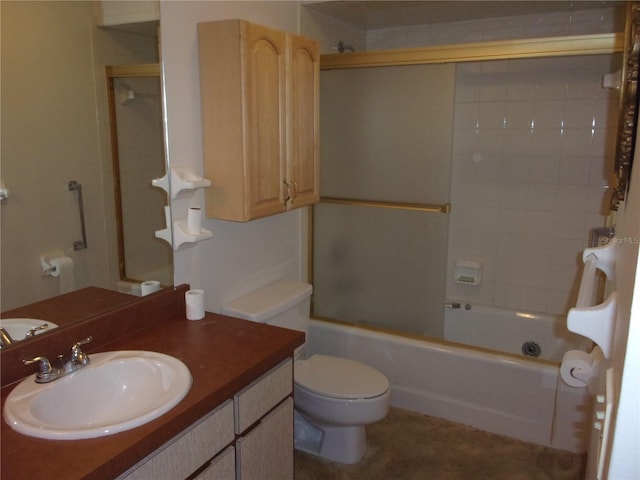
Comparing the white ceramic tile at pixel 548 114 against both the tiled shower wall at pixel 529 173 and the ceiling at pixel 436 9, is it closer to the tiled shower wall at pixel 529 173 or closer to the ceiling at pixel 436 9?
the tiled shower wall at pixel 529 173

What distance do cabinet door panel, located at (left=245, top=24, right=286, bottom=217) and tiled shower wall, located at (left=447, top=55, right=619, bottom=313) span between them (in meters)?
1.50

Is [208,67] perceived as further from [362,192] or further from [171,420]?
[171,420]

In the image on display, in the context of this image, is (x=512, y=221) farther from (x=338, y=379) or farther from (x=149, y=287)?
(x=149, y=287)

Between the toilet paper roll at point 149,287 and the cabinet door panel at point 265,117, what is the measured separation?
1.58ft

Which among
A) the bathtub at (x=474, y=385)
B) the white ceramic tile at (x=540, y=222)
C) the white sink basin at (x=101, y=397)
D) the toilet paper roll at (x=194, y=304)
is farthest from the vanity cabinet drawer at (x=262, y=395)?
the white ceramic tile at (x=540, y=222)

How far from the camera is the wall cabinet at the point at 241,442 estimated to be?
4.55ft

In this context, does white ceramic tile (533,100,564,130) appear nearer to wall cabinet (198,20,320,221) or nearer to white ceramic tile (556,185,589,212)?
white ceramic tile (556,185,589,212)

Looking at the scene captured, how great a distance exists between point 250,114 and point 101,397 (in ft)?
3.87

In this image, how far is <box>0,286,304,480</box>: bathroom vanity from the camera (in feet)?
3.96

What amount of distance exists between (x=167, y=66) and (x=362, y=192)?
133 cm

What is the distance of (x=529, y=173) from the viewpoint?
3.24 metres

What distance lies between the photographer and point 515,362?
2.63 m

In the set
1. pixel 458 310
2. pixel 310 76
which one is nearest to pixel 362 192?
pixel 310 76

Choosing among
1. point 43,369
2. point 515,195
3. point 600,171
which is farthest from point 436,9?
point 43,369
